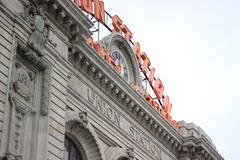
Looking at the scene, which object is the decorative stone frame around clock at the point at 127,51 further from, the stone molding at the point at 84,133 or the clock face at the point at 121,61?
the stone molding at the point at 84,133

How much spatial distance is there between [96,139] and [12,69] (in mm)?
8714

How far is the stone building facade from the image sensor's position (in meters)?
24.0

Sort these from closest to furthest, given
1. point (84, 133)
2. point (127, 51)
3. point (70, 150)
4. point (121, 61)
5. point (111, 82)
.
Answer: point (70, 150)
point (84, 133)
point (111, 82)
point (121, 61)
point (127, 51)

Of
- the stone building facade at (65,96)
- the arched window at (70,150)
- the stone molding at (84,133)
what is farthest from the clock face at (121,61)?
the arched window at (70,150)

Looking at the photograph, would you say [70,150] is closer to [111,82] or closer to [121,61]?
[111,82]

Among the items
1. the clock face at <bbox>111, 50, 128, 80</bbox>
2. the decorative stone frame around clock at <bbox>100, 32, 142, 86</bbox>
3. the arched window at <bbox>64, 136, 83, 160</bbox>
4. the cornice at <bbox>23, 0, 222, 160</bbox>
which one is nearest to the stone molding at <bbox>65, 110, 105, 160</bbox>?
the arched window at <bbox>64, 136, 83, 160</bbox>

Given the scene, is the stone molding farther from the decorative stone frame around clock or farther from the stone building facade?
the decorative stone frame around clock

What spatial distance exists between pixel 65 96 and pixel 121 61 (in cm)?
1208

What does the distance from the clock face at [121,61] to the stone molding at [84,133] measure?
311 inches

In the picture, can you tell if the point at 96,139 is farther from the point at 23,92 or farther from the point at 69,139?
the point at 23,92

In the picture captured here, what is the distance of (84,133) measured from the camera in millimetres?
31062

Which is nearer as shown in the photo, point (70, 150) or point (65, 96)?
point (65, 96)

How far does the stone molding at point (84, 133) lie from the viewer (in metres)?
29.9

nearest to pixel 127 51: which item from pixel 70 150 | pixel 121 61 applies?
pixel 121 61
